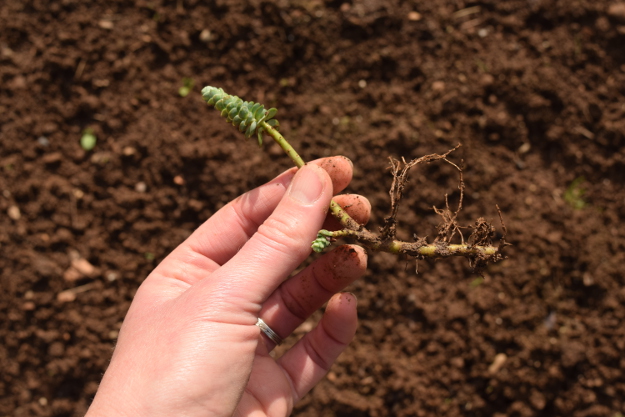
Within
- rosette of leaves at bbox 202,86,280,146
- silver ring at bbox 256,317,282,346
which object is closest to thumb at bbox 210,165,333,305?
rosette of leaves at bbox 202,86,280,146

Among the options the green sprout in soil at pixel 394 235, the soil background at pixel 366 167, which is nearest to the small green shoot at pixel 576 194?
the soil background at pixel 366 167

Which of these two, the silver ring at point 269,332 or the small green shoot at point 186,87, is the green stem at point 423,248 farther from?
the small green shoot at point 186,87

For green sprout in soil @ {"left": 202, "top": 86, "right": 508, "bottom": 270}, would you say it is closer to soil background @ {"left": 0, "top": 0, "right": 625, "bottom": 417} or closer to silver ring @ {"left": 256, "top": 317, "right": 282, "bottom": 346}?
silver ring @ {"left": 256, "top": 317, "right": 282, "bottom": 346}

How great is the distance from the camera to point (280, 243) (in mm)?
1593

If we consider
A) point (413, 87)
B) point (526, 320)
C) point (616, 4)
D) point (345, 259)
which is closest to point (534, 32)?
point (616, 4)

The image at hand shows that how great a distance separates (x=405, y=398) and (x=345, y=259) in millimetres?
1190

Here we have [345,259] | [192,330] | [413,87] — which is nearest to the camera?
[192,330]

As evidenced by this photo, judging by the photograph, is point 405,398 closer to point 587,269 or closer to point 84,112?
point 587,269

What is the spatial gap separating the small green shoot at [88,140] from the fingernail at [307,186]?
5.74 ft

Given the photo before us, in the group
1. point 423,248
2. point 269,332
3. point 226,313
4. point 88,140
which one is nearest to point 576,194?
point 423,248

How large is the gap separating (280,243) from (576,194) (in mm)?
2169

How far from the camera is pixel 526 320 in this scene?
2648 mm

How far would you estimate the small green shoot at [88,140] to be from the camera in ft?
9.27

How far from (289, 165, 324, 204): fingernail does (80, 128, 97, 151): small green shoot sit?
1.75 m
